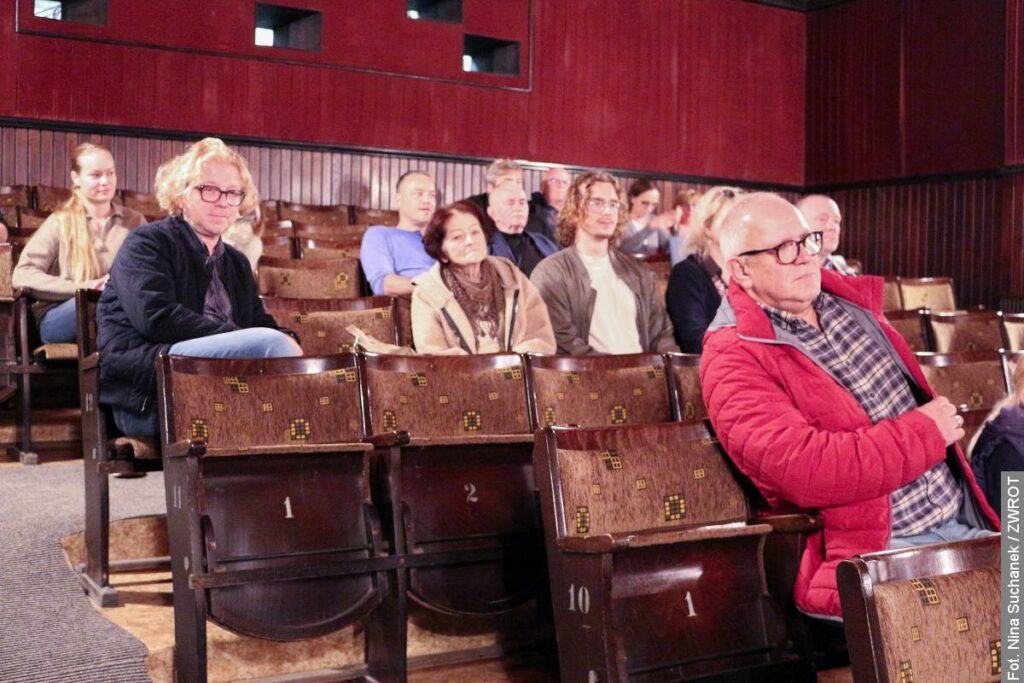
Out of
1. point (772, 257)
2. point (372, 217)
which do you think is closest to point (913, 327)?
point (772, 257)

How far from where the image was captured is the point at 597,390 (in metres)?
1.60

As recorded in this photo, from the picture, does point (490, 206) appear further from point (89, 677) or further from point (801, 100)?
point (801, 100)

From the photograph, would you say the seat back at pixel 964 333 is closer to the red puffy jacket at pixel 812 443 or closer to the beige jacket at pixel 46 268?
the red puffy jacket at pixel 812 443

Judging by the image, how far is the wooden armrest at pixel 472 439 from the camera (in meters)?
1.49

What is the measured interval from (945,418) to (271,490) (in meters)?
0.77

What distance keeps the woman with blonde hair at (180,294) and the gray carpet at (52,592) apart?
0.73 feet

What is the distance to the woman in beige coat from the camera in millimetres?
2002

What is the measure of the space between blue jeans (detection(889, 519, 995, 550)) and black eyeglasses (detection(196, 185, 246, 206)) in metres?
1.10

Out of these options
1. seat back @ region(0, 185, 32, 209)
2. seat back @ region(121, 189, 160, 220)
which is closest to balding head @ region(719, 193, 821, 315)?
seat back @ region(121, 189, 160, 220)

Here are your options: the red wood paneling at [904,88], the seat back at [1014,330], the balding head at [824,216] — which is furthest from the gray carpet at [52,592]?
the red wood paneling at [904,88]

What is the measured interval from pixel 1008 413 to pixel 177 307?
3.70 ft

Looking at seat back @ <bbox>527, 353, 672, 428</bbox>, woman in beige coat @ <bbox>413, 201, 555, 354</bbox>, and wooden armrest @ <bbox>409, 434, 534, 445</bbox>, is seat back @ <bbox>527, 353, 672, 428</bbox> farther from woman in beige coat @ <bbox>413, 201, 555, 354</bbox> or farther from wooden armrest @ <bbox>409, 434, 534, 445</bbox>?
woman in beige coat @ <bbox>413, 201, 555, 354</bbox>

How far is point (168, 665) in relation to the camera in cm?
140

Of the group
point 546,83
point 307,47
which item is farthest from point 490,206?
point 546,83
